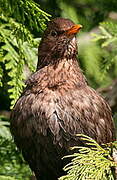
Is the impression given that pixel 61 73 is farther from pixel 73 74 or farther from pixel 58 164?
pixel 58 164

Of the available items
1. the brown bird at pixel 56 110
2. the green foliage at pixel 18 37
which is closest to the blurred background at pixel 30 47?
the green foliage at pixel 18 37

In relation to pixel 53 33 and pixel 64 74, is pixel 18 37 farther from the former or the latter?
pixel 64 74

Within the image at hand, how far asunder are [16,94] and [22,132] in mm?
327

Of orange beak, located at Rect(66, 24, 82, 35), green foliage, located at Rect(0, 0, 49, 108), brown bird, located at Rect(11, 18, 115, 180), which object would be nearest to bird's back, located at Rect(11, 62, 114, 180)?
brown bird, located at Rect(11, 18, 115, 180)

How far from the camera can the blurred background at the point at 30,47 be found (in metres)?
4.34

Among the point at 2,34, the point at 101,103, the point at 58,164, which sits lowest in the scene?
the point at 58,164

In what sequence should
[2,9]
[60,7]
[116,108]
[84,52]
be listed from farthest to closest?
[84,52], [60,7], [116,108], [2,9]

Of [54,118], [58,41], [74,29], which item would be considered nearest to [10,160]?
[54,118]

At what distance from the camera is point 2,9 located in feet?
14.4

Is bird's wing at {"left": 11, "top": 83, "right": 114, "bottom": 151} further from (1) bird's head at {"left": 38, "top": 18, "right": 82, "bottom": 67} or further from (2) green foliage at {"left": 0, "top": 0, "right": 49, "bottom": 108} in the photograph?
(1) bird's head at {"left": 38, "top": 18, "right": 82, "bottom": 67}

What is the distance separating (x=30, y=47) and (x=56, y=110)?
810 millimetres

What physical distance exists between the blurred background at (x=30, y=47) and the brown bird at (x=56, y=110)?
0.50ft

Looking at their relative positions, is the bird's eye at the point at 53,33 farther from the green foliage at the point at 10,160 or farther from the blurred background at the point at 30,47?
the green foliage at the point at 10,160

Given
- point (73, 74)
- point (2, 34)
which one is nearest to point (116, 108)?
point (73, 74)
